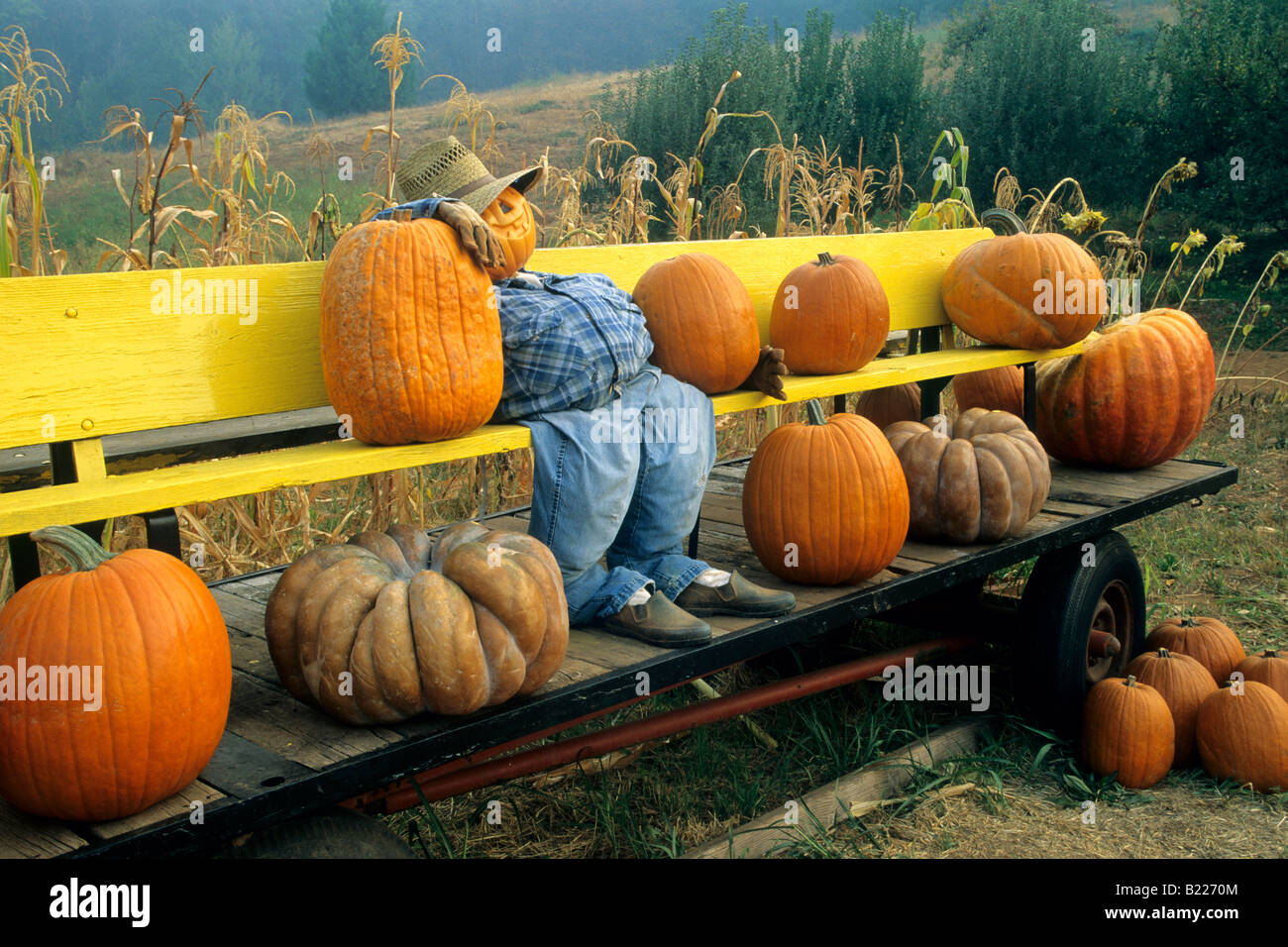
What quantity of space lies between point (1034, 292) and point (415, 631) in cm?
271

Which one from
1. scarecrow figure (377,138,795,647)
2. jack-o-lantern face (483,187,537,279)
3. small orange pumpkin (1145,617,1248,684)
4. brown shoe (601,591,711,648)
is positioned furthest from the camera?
small orange pumpkin (1145,617,1248,684)

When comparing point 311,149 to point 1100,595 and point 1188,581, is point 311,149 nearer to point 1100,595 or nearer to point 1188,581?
point 1100,595

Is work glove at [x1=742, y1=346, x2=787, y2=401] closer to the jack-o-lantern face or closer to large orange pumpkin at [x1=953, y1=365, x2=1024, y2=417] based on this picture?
the jack-o-lantern face

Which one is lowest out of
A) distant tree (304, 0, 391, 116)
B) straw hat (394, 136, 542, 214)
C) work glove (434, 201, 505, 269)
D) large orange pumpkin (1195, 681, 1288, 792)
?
large orange pumpkin (1195, 681, 1288, 792)

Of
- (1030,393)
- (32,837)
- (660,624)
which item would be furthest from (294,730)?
(1030,393)

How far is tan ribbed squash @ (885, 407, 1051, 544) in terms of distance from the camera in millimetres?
3178

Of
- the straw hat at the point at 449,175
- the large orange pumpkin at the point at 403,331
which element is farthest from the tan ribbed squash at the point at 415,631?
the straw hat at the point at 449,175

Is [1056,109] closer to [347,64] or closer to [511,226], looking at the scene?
[511,226]

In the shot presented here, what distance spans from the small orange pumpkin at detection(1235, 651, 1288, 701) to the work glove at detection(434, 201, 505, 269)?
2.72m

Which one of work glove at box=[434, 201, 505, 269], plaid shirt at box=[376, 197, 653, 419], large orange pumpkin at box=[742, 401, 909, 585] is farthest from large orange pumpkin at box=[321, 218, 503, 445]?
large orange pumpkin at box=[742, 401, 909, 585]

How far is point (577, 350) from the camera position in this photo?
2.63 m

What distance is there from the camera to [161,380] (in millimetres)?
2367

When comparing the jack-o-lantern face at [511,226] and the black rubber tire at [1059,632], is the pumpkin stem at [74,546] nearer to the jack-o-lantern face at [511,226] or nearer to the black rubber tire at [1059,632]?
the jack-o-lantern face at [511,226]
